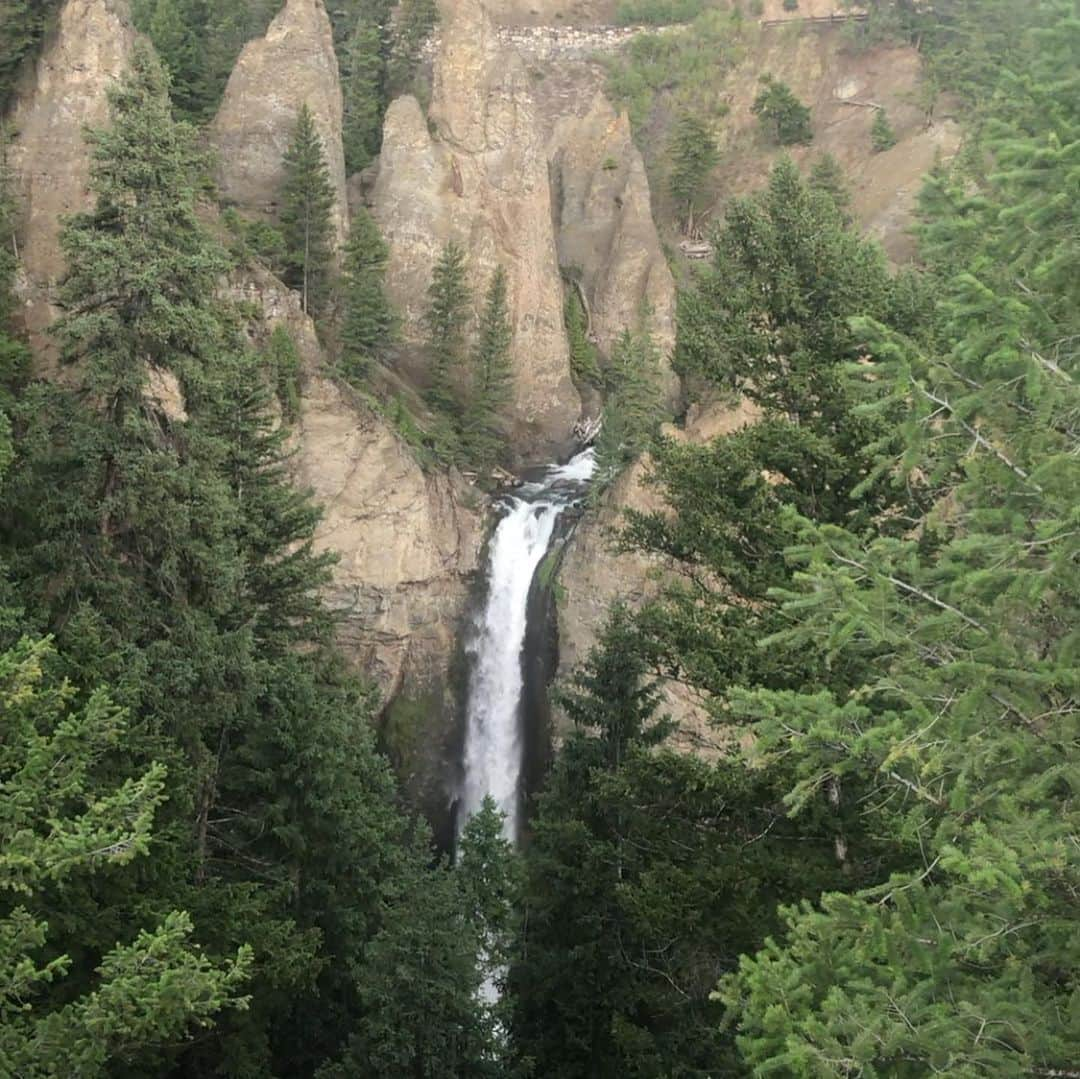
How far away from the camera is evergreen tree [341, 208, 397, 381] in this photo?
103 ft

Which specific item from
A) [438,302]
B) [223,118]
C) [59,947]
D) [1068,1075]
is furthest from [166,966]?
[223,118]

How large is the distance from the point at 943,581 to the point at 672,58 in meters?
55.8

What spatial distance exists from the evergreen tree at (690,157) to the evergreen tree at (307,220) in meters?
19.6

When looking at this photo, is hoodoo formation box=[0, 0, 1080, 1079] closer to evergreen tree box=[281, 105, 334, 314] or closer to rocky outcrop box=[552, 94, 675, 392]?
evergreen tree box=[281, 105, 334, 314]

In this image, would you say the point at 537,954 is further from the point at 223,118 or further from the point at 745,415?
the point at 223,118

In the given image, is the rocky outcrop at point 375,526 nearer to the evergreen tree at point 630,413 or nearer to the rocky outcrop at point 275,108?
the evergreen tree at point 630,413

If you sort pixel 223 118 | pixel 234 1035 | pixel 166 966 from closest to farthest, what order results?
1. pixel 166 966
2. pixel 234 1035
3. pixel 223 118

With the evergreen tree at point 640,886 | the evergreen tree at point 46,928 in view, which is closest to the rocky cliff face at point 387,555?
the evergreen tree at point 640,886

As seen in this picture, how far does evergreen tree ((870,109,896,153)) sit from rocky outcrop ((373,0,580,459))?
14889 mm

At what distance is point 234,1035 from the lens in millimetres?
12633

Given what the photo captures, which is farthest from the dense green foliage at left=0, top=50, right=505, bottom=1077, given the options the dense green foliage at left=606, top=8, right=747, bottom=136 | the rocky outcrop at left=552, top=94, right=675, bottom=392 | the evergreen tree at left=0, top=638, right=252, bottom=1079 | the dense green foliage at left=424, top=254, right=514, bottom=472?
the dense green foliage at left=606, top=8, right=747, bottom=136

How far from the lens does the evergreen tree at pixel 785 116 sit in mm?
49000

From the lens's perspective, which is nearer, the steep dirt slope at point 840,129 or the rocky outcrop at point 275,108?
the rocky outcrop at point 275,108

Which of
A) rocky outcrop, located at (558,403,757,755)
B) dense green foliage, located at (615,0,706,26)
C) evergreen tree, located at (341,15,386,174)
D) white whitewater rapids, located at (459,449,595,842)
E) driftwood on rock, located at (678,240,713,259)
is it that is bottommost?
white whitewater rapids, located at (459,449,595,842)
